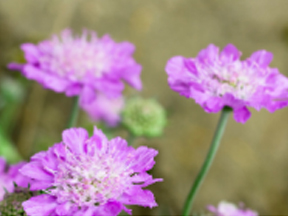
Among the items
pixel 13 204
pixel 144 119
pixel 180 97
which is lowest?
pixel 13 204

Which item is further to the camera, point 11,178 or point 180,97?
point 180,97

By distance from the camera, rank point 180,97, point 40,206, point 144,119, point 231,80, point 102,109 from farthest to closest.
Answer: point 180,97 < point 102,109 < point 144,119 < point 231,80 < point 40,206

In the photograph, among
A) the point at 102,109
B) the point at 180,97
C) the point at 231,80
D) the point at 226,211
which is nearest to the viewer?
the point at 231,80

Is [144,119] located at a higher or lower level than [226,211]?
higher

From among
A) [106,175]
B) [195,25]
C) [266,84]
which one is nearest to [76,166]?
[106,175]

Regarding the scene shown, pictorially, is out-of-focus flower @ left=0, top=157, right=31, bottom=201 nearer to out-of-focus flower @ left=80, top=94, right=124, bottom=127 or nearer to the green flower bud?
the green flower bud

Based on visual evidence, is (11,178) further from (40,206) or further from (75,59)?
(75,59)

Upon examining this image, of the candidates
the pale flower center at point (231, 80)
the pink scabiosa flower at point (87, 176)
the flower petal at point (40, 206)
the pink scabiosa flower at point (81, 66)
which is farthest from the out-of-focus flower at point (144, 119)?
the flower petal at point (40, 206)

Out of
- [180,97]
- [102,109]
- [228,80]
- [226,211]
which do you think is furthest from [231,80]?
[180,97]
